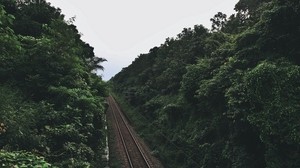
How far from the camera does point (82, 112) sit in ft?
52.5

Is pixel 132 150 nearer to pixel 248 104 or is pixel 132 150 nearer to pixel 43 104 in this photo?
pixel 43 104

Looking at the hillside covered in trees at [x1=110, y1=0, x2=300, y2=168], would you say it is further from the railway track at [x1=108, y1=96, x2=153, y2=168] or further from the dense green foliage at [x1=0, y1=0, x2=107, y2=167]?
the dense green foliage at [x1=0, y1=0, x2=107, y2=167]

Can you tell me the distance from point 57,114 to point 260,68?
867 cm

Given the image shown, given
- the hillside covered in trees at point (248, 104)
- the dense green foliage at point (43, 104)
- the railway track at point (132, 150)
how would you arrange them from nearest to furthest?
the dense green foliage at point (43, 104)
the hillside covered in trees at point (248, 104)
the railway track at point (132, 150)

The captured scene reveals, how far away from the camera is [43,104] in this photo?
1388 centimetres

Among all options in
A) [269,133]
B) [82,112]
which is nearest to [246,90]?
[269,133]

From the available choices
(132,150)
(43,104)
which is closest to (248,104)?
(43,104)

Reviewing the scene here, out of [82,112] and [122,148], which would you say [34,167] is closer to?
[82,112]

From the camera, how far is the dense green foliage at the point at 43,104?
35.9 feet

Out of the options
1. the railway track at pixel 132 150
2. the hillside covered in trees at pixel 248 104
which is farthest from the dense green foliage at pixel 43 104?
the hillside covered in trees at pixel 248 104

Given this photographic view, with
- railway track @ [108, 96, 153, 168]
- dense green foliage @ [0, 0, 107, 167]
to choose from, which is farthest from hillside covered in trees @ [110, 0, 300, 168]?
dense green foliage @ [0, 0, 107, 167]

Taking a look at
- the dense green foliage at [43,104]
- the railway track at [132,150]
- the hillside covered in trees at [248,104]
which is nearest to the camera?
the dense green foliage at [43,104]

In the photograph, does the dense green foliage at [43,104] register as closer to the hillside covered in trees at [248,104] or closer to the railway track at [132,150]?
the railway track at [132,150]

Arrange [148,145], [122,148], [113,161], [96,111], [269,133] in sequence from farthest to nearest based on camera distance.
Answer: [148,145] → [122,148] → [113,161] → [96,111] → [269,133]
